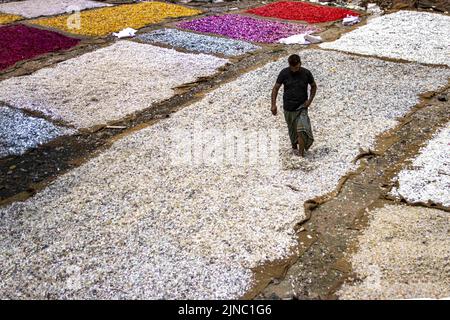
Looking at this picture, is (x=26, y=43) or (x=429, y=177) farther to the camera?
(x=26, y=43)

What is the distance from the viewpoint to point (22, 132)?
1096cm

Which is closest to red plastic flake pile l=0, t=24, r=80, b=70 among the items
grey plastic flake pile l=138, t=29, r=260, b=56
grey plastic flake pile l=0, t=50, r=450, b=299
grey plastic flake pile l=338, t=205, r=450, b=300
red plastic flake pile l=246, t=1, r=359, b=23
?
grey plastic flake pile l=138, t=29, r=260, b=56

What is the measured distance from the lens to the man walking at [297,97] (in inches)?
343

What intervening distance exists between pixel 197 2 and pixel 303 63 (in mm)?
11739

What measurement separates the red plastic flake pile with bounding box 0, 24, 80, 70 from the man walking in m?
10.6

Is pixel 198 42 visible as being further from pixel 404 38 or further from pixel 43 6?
pixel 43 6

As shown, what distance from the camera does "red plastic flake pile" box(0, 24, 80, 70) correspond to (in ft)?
53.8

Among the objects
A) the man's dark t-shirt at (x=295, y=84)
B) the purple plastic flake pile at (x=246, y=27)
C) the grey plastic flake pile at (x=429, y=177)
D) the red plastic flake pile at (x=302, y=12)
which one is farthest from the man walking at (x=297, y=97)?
the red plastic flake pile at (x=302, y=12)

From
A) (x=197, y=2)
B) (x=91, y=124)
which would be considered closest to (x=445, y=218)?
(x=91, y=124)

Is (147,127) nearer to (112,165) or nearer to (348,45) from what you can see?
(112,165)

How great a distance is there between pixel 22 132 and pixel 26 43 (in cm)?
Answer: 824

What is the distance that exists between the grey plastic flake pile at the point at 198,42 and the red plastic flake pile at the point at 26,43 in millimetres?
3024

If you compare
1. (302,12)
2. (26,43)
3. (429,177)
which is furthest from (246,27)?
(429,177)

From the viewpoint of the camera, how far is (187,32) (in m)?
18.7
